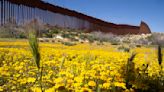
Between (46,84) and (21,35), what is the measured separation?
2885cm

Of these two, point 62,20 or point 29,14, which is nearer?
point 29,14

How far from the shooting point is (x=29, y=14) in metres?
43.9

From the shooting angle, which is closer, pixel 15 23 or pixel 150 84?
pixel 150 84

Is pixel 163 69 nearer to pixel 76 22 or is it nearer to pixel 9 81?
pixel 9 81

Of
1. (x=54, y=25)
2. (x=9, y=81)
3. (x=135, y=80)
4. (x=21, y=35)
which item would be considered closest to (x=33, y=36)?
(x=135, y=80)

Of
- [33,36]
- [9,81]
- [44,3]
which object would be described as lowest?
[9,81]

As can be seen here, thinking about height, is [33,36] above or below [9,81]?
above

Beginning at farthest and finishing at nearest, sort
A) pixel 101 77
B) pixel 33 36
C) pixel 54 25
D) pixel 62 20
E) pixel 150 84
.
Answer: pixel 62 20, pixel 54 25, pixel 150 84, pixel 101 77, pixel 33 36

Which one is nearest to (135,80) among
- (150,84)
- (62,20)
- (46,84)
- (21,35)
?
(150,84)

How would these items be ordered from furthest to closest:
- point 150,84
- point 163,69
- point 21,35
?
point 21,35 → point 163,69 → point 150,84

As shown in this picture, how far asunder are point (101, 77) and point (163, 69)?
246 centimetres

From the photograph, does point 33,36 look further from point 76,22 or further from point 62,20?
point 76,22

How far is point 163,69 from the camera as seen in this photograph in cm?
939

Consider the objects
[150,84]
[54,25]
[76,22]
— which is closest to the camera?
[150,84]
